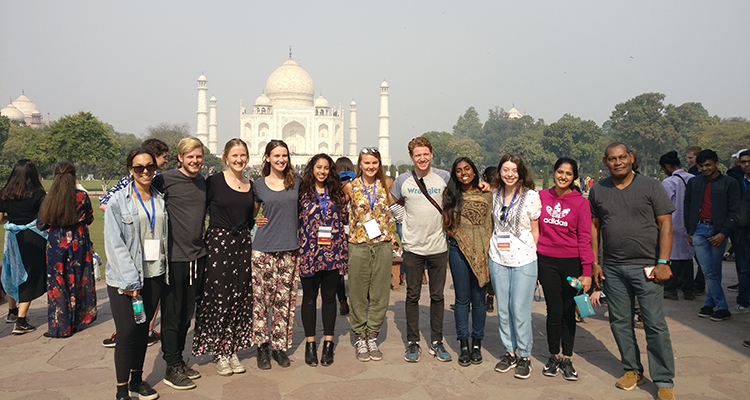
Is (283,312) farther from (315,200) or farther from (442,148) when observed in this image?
(442,148)

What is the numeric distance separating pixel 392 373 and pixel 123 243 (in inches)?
68.6

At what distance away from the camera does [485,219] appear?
134 inches

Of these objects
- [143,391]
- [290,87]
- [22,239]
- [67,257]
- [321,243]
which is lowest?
[143,391]

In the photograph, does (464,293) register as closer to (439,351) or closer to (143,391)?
(439,351)

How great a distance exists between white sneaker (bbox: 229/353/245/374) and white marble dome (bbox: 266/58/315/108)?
49.5 meters

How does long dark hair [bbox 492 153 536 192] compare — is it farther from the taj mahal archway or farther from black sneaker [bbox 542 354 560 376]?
the taj mahal archway

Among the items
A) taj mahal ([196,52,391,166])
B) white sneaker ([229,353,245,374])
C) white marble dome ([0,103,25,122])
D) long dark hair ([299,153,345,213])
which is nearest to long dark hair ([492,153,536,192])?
long dark hair ([299,153,345,213])

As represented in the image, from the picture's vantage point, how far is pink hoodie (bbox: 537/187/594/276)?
3.16m

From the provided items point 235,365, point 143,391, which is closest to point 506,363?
point 235,365

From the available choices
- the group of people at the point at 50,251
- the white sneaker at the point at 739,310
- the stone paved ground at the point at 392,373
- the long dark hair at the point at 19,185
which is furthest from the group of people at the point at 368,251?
the white sneaker at the point at 739,310

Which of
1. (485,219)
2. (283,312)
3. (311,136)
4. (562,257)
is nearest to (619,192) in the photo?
(562,257)

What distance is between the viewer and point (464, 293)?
3.44m

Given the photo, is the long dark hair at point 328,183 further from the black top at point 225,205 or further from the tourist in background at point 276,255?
the black top at point 225,205

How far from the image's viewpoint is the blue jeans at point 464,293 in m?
3.40
